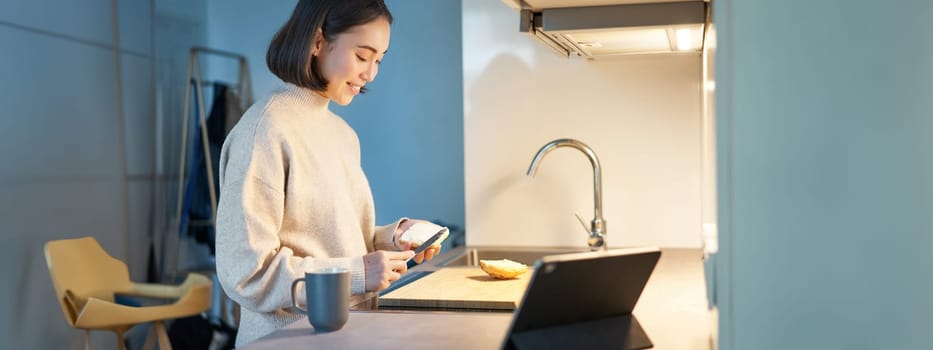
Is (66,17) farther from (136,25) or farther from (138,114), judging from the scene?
(138,114)

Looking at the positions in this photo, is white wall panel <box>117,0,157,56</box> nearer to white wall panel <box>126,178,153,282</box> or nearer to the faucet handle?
white wall panel <box>126,178,153,282</box>

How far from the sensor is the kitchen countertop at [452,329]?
1217 millimetres

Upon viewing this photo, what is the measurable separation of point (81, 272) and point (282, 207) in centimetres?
196

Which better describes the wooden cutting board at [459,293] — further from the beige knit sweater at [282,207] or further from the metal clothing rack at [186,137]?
the metal clothing rack at [186,137]

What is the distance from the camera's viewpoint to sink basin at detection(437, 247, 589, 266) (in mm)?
2385

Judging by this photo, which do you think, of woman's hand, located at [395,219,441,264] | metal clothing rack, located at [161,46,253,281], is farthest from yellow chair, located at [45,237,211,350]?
woman's hand, located at [395,219,441,264]

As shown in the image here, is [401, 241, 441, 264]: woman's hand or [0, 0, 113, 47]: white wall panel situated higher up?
[0, 0, 113, 47]: white wall panel

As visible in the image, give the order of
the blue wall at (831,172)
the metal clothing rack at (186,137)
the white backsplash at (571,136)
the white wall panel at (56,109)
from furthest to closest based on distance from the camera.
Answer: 1. the metal clothing rack at (186,137)
2. the white wall panel at (56,109)
3. the white backsplash at (571,136)
4. the blue wall at (831,172)

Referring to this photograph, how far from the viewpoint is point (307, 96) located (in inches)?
68.7

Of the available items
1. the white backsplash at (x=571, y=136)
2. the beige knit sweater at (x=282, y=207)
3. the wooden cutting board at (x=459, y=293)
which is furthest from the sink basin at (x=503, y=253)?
the beige knit sweater at (x=282, y=207)

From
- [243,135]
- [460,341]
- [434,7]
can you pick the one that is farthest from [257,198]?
[434,7]

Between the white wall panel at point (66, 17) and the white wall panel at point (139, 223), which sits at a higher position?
the white wall panel at point (66, 17)

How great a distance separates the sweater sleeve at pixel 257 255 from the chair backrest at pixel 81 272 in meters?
1.80

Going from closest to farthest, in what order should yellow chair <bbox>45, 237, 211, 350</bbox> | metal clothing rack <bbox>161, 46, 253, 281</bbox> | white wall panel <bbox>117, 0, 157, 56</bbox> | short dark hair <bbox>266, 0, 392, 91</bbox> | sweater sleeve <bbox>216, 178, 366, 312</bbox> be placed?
sweater sleeve <bbox>216, 178, 366, 312</bbox> → short dark hair <bbox>266, 0, 392, 91</bbox> → yellow chair <bbox>45, 237, 211, 350</bbox> → white wall panel <bbox>117, 0, 157, 56</bbox> → metal clothing rack <bbox>161, 46, 253, 281</bbox>
